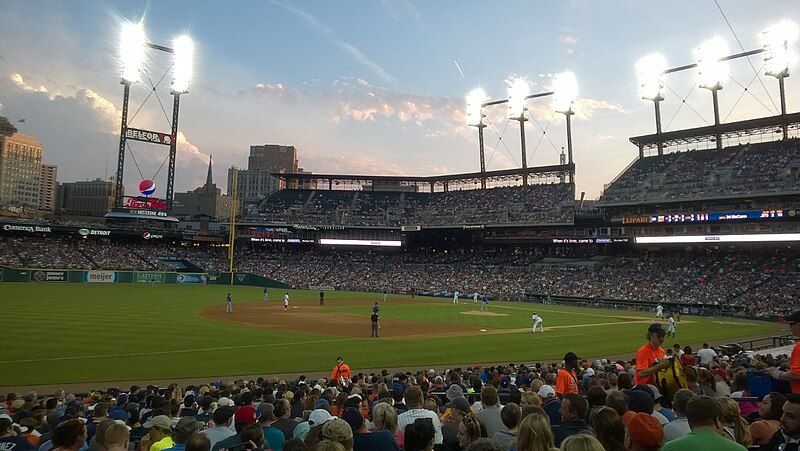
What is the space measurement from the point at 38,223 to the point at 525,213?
224 feet

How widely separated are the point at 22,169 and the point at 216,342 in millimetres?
207267

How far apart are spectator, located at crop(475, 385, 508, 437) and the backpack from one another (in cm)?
279

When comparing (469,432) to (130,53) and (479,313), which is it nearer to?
(479,313)

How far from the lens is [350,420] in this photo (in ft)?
17.5

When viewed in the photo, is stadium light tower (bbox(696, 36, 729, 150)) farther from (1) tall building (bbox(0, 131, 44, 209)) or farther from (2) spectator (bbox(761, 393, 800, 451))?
(1) tall building (bbox(0, 131, 44, 209))

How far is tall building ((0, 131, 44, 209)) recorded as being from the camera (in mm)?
179375

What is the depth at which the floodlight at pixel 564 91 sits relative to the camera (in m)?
66.7

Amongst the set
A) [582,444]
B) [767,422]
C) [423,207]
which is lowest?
[767,422]

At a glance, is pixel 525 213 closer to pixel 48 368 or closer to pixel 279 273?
pixel 279 273

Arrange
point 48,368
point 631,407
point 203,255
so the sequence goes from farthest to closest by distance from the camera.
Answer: point 203,255 < point 48,368 < point 631,407

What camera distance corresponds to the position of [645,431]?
387 centimetres

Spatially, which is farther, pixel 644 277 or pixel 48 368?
pixel 644 277

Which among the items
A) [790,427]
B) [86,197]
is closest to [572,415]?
[790,427]

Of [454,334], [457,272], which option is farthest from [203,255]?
[454,334]
